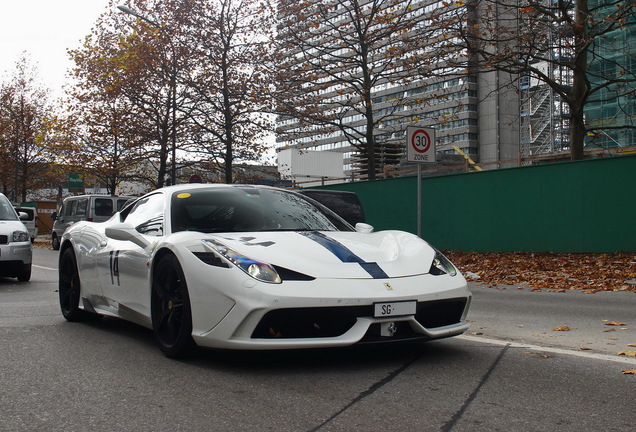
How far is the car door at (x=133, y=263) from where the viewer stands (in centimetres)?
536

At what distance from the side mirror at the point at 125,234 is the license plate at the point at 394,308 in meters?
2.12

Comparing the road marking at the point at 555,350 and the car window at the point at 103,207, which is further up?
the car window at the point at 103,207

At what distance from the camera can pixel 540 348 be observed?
5.28 metres

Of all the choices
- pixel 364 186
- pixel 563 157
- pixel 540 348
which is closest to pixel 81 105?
pixel 364 186

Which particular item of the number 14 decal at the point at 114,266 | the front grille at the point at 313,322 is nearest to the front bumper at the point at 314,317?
the front grille at the point at 313,322

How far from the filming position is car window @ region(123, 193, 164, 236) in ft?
18.2

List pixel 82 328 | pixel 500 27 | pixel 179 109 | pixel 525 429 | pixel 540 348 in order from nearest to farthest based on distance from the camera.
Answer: pixel 525 429
pixel 540 348
pixel 82 328
pixel 500 27
pixel 179 109

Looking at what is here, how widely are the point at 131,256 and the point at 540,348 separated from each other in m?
3.23

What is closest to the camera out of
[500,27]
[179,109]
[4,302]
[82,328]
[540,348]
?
[540,348]

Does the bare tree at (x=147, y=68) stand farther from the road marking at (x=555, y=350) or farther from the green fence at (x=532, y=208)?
the road marking at (x=555, y=350)

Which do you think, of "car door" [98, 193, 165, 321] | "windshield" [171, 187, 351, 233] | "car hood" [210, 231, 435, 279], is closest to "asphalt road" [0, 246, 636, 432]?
"car door" [98, 193, 165, 321]

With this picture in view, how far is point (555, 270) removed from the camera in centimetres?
1279

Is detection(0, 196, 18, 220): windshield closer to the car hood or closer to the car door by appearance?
the car door

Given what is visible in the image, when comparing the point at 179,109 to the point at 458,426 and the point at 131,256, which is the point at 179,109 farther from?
the point at 458,426
